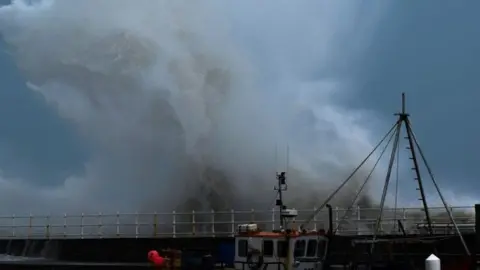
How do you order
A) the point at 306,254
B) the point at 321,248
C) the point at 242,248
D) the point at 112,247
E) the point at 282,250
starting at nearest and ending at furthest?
1. the point at 282,250
2. the point at 306,254
3. the point at 321,248
4. the point at 242,248
5. the point at 112,247

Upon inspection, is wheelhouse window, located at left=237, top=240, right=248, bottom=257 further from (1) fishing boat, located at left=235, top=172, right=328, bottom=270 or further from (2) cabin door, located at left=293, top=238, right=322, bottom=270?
(2) cabin door, located at left=293, top=238, right=322, bottom=270

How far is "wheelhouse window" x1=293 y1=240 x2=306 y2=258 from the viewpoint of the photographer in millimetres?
20828

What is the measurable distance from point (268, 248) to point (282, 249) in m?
0.42

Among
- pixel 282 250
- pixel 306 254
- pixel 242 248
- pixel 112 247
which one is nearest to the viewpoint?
pixel 282 250

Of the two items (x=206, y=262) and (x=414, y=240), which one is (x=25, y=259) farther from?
(x=414, y=240)

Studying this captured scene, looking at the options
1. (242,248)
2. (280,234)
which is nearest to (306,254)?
(280,234)

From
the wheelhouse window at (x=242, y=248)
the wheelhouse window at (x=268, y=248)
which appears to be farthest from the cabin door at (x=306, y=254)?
the wheelhouse window at (x=242, y=248)

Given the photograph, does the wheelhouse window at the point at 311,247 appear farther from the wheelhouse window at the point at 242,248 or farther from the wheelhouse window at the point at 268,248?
the wheelhouse window at the point at 242,248

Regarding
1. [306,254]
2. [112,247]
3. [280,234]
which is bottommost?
[306,254]

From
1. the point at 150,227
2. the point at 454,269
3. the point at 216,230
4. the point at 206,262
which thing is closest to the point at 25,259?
the point at 150,227

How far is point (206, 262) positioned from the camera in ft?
74.3

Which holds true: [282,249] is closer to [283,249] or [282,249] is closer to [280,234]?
[283,249]

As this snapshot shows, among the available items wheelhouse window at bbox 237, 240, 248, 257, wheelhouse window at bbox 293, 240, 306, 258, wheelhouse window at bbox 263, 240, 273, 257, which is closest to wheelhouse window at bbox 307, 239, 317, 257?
wheelhouse window at bbox 293, 240, 306, 258

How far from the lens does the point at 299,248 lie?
68.6 ft
